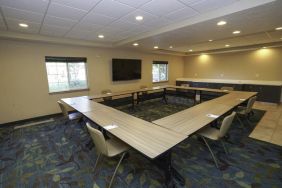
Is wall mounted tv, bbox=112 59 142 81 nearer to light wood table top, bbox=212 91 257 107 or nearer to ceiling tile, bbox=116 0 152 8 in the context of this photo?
A: ceiling tile, bbox=116 0 152 8

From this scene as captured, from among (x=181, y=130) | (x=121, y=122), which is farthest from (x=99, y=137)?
(x=181, y=130)

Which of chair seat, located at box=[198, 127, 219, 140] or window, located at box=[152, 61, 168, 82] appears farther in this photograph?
window, located at box=[152, 61, 168, 82]

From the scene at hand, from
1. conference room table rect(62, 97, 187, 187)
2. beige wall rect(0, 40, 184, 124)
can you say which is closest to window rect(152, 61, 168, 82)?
beige wall rect(0, 40, 184, 124)

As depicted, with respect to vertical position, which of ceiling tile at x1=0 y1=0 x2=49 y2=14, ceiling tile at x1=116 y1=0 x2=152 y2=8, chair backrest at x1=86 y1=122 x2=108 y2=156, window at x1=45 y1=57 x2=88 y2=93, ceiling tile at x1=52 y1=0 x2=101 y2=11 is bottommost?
chair backrest at x1=86 y1=122 x2=108 y2=156

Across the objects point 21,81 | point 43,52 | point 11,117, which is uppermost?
point 43,52

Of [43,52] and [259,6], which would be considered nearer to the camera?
[259,6]

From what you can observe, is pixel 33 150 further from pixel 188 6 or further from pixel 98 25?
pixel 188 6

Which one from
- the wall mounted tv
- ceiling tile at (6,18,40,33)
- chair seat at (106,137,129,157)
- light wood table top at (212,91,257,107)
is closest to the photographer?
chair seat at (106,137,129,157)

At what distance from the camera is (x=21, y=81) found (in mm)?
3996

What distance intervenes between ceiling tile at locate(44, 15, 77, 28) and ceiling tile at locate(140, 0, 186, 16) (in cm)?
161

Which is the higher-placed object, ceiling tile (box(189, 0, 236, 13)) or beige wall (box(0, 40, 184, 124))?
ceiling tile (box(189, 0, 236, 13))

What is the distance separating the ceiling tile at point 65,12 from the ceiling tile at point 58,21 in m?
0.17

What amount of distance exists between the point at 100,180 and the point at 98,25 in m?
3.02

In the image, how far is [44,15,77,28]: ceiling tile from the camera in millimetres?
2714
